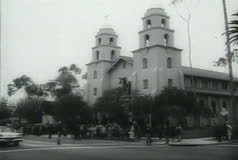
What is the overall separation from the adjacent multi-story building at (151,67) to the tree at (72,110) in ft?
21.2

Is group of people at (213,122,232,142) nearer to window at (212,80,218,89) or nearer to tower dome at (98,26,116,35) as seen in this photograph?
window at (212,80,218,89)

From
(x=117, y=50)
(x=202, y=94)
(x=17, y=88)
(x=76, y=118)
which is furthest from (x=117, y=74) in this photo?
(x=17, y=88)

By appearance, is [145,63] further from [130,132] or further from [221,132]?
[221,132]

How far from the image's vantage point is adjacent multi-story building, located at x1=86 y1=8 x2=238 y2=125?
41.6 meters

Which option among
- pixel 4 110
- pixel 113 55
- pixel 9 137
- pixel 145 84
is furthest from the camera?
pixel 4 110

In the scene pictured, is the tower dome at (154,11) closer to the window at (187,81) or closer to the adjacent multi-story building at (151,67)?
the adjacent multi-story building at (151,67)

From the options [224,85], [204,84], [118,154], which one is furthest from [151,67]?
[118,154]

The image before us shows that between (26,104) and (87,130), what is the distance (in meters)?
28.5

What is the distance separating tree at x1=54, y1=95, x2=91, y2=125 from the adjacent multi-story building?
6466 mm

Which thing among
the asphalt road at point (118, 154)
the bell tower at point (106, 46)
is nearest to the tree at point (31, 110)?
the bell tower at point (106, 46)

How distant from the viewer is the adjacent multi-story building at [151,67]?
137 ft

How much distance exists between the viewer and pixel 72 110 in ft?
146

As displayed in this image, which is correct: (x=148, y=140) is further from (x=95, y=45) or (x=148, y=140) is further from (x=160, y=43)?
(x=95, y=45)

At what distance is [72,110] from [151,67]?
1286 centimetres
